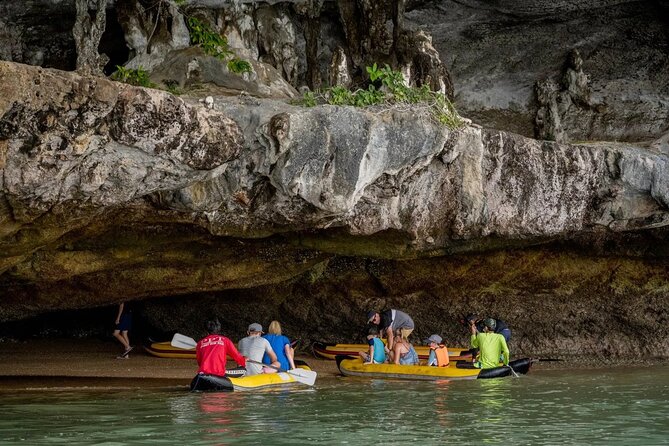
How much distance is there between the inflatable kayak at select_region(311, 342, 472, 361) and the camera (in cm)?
1816

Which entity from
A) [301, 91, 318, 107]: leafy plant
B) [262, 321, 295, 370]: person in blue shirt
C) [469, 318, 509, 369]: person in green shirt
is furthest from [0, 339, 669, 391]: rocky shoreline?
[301, 91, 318, 107]: leafy plant

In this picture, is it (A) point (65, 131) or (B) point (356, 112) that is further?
(B) point (356, 112)

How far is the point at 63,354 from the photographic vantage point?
1905 centimetres

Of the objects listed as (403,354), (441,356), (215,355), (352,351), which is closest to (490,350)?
(441,356)

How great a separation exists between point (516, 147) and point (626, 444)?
23.3ft

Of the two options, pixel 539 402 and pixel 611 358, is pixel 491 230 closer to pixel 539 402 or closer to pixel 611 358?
pixel 539 402

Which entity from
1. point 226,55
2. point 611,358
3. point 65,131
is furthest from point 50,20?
point 611,358

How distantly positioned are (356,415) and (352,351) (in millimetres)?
7504

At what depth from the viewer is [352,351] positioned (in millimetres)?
18625

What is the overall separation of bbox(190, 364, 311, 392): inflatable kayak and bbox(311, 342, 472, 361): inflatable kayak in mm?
4464

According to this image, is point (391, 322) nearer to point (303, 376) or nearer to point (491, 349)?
point (491, 349)

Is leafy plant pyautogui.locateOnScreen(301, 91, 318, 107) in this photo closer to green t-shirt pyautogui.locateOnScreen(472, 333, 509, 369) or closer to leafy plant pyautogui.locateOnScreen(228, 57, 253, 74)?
leafy plant pyautogui.locateOnScreen(228, 57, 253, 74)

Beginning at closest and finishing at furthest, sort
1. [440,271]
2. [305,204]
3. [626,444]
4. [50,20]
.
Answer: [626,444], [305,204], [50,20], [440,271]

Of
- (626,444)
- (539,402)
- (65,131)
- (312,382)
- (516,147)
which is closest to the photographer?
(626,444)
